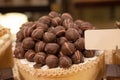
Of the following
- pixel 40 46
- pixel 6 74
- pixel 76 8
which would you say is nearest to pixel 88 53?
pixel 40 46

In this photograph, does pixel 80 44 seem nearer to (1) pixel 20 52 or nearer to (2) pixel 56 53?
(2) pixel 56 53

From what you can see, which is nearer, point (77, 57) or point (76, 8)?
point (77, 57)

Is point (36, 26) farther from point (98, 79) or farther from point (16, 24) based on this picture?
point (16, 24)

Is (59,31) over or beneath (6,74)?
over

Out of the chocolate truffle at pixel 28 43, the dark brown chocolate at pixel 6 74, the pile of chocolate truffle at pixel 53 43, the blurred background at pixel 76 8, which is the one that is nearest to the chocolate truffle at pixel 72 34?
the pile of chocolate truffle at pixel 53 43

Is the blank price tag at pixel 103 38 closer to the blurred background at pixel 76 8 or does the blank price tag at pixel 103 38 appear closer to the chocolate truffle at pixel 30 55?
the chocolate truffle at pixel 30 55

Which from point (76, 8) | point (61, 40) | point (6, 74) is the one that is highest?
point (76, 8)
